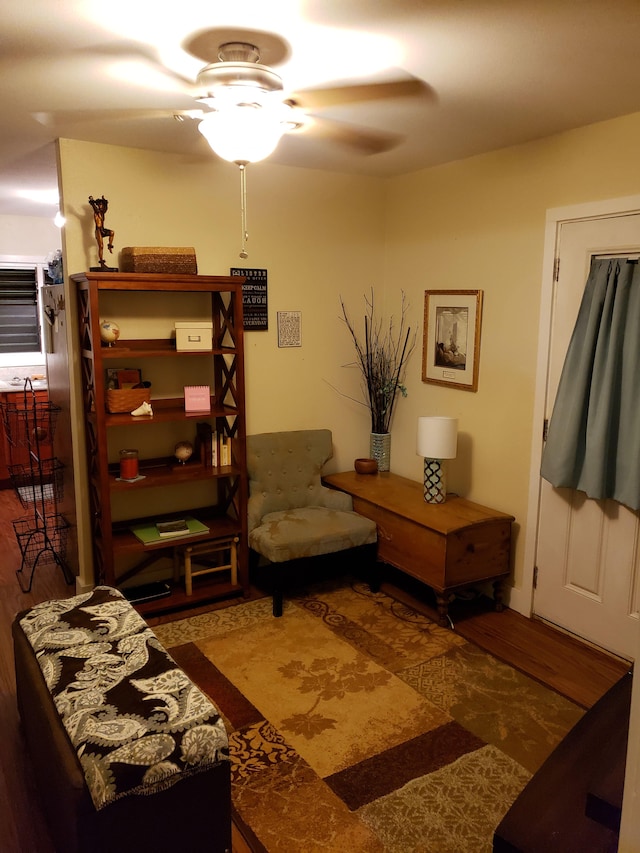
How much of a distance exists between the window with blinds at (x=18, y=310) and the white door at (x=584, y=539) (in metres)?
5.22

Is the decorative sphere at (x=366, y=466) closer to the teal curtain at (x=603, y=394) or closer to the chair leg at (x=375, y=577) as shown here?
the chair leg at (x=375, y=577)

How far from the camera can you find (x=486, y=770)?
2.35 metres

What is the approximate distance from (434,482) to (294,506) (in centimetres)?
90

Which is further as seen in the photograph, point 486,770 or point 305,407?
point 305,407

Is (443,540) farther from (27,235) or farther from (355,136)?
(27,235)

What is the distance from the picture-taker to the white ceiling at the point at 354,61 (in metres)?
1.80

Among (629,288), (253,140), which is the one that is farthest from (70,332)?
(629,288)

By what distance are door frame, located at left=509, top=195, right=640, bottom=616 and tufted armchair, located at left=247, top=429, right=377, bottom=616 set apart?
862 millimetres

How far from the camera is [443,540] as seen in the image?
130 inches

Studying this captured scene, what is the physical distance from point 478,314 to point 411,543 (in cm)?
135

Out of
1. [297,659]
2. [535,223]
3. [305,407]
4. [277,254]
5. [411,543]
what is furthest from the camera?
[305,407]

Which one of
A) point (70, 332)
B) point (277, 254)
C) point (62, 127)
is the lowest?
point (70, 332)

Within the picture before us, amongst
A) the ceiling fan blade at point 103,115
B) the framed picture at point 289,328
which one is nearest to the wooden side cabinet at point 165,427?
the framed picture at point 289,328

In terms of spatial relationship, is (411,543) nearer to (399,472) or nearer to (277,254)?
(399,472)
